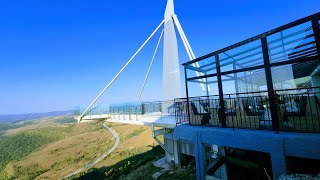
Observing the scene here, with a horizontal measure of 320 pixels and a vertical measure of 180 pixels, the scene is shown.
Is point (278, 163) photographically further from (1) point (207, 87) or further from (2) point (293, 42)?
(1) point (207, 87)

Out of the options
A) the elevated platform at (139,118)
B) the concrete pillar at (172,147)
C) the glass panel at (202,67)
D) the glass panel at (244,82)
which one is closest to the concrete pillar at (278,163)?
the glass panel at (202,67)

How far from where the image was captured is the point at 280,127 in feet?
15.5

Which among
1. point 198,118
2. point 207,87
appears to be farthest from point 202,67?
point 207,87

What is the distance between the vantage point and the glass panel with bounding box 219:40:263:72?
19.3ft

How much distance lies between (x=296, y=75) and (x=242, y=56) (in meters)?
4.04

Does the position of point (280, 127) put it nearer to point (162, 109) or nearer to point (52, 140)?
point (162, 109)

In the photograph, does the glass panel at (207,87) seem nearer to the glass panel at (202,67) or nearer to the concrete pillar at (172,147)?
the glass panel at (202,67)

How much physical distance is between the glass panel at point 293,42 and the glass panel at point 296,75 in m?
0.49

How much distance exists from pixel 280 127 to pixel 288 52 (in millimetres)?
3274

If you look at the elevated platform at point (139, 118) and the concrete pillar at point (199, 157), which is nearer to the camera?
the concrete pillar at point (199, 157)

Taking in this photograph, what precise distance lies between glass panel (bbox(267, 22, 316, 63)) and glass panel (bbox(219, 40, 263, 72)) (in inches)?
17.2

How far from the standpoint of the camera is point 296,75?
29.7 ft

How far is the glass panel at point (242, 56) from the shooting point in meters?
5.89

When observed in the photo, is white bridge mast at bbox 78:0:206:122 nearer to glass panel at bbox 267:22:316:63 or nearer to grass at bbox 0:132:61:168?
glass panel at bbox 267:22:316:63
